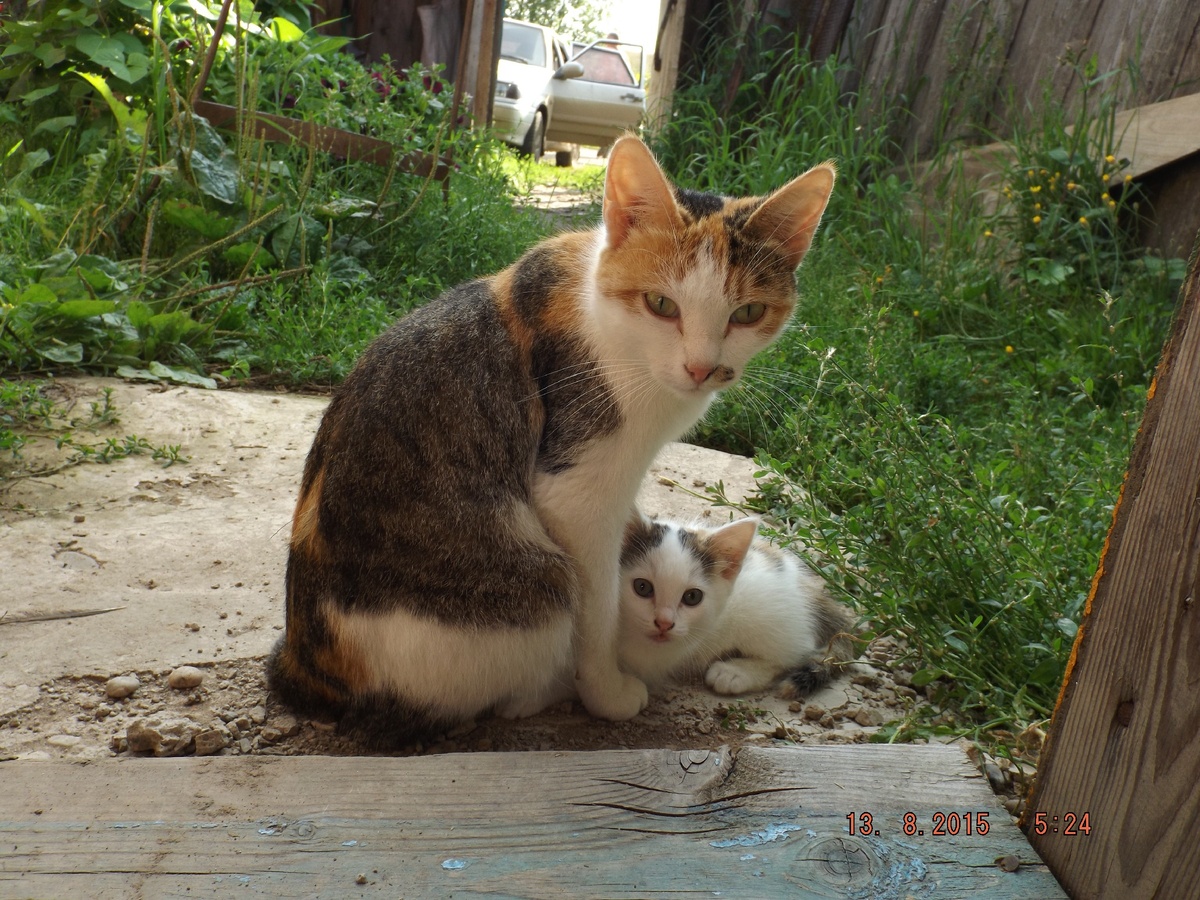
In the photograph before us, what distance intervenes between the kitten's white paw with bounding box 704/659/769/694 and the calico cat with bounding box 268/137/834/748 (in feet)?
1.86

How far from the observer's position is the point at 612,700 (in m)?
2.45

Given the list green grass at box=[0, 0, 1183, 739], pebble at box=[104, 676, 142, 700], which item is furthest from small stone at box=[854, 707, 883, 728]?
pebble at box=[104, 676, 142, 700]

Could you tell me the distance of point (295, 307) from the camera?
4.75 m

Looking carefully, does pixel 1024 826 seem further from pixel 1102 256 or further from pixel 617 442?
pixel 1102 256

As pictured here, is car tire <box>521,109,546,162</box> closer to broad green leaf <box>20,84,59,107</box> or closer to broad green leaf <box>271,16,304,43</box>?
broad green leaf <box>271,16,304,43</box>

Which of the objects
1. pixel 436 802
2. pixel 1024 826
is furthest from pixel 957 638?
pixel 436 802

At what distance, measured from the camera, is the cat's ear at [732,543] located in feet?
9.22

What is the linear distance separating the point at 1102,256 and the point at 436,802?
4.61 meters

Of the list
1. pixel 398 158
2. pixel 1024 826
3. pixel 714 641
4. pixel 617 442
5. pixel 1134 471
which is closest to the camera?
pixel 1134 471

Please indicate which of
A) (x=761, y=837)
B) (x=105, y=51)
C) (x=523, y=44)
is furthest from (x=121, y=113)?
(x=523, y=44)

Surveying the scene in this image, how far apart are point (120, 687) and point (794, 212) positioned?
1.99m

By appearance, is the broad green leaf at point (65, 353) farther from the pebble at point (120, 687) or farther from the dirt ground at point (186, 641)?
the pebble at point (120, 687)

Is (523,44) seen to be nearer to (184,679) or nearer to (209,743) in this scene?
(184,679)

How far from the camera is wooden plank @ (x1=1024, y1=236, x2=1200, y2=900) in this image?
4.42 feet
